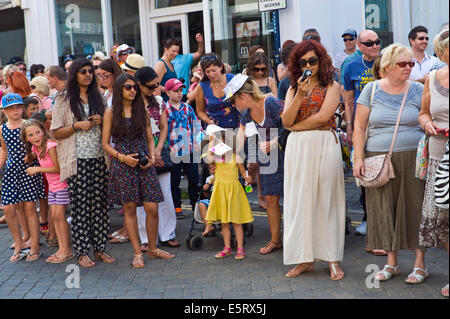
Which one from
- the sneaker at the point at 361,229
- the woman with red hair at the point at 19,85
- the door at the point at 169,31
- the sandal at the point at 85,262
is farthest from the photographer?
the door at the point at 169,31

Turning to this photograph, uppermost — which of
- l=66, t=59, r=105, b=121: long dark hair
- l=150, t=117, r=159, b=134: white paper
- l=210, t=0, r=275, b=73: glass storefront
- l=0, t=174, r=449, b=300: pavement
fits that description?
l=210, t=0, r=275, b=73: glass storefront

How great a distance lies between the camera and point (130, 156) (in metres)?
6.16

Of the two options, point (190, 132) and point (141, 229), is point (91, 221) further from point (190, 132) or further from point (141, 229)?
point (190, 132)

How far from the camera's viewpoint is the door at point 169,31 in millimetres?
13055

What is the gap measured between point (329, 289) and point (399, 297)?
1.97 ft

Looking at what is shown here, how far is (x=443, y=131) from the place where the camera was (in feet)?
15.7

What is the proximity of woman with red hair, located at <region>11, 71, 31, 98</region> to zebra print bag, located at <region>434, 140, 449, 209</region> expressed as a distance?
19.2ft

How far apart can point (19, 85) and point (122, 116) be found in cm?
276

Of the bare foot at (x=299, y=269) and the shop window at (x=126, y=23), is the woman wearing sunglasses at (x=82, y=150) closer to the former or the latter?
the bare foot at (x=299, y=269)

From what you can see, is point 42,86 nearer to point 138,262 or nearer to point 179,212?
point 179,212

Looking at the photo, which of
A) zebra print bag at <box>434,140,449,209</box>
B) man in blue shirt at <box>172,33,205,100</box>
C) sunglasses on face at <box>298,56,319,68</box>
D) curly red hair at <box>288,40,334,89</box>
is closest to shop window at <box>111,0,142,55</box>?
man in blue shirt at <box>172,33,205,100</box>

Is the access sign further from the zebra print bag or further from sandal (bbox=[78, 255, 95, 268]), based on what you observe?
the zebra print bag

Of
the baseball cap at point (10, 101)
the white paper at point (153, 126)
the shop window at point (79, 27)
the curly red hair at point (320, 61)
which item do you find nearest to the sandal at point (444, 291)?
the curly red hair at point (320, 61)

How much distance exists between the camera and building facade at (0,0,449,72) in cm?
1048
